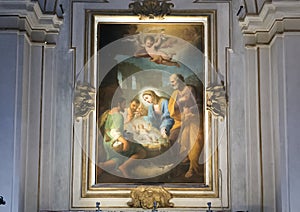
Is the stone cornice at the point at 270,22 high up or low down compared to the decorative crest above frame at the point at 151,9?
down

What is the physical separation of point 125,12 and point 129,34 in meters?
0.35

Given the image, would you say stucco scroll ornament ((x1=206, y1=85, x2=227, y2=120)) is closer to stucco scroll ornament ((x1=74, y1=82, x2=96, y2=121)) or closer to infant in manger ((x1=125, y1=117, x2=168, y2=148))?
infant in manger ((x1=125, y1=117, x2=168, y2=148))

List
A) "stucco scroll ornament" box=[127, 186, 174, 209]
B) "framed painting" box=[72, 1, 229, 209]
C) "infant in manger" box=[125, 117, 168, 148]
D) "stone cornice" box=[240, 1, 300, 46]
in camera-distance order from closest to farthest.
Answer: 1. "stone cornice" box=[240, 1, 300, 46]
2. "stucco scroll ornament" box=[127, 186, 174, 209]
3. "framed painting" box=[72, 1, 229, 209]
4. "infant in manger" box=[125, 117, 168, 148]

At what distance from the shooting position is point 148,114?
9.35 m

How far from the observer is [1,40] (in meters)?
8.36

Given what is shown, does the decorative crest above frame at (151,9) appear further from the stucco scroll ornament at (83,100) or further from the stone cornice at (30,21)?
the stucco scroll ornament at (83,100)

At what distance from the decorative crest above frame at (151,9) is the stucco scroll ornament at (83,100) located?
1365 millimetres

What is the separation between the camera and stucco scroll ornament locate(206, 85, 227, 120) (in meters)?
9.29

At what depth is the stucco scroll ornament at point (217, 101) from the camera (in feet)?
30.5

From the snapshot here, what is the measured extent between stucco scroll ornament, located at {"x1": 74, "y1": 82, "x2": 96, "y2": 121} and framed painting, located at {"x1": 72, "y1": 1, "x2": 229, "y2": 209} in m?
0.02

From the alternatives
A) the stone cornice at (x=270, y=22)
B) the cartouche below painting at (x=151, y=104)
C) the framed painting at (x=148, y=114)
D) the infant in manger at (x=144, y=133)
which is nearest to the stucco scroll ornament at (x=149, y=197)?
the framed painting at (x=148, y=114)

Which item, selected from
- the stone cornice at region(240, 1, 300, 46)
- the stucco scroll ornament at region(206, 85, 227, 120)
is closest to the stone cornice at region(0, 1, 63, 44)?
the stucco scroll ornament at region(206, 85, 227, 120)

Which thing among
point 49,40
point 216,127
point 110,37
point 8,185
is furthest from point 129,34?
point 8,185

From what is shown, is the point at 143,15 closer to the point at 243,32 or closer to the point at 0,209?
the point at 243,32
